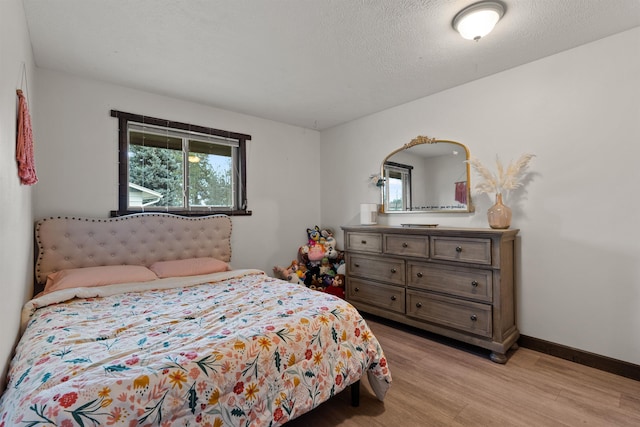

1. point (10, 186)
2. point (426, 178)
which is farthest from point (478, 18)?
point (10, 186)

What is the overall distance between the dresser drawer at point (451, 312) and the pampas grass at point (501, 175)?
1.05m

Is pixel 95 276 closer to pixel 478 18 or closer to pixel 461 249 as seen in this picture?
pixel 461 249

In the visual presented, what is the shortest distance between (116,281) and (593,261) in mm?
3758

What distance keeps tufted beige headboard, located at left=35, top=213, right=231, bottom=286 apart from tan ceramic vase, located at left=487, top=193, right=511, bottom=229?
274 centimetres

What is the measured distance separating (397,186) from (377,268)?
1.05 m

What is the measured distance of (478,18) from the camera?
185 centimetres

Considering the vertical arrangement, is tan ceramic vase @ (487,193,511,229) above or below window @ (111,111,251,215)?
below

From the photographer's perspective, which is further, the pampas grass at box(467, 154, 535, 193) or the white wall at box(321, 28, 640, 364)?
the pampas grass at box(467, 154, 535, 193)

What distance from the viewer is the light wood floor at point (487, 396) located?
169cm

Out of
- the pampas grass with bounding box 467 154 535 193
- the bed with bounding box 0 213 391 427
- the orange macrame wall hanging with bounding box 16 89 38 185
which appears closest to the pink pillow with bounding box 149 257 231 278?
the bed with bounding box 0 213 391 427

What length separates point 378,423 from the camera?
167 centimetres

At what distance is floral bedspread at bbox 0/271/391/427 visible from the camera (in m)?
1.01

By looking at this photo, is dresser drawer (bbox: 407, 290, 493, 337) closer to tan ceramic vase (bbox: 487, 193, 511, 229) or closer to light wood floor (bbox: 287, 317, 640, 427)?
light wood floor (bbox: 287, 317, 640, 427)

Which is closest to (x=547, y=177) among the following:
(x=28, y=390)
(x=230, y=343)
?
(x=230, y=343)
